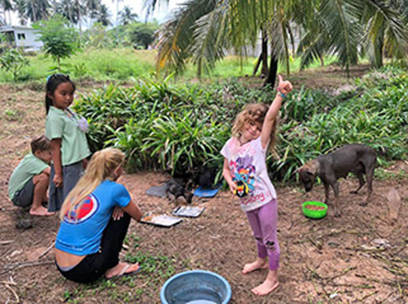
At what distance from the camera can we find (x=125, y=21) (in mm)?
71000

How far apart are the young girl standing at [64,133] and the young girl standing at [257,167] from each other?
4.44 feet

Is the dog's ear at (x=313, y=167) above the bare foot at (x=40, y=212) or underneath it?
above

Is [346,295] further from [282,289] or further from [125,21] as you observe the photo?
[125,21]

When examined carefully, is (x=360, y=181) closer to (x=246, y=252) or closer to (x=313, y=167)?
(x=313, y=167)

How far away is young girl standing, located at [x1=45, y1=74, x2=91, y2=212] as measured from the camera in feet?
8.77

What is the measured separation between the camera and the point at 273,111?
6.59ft

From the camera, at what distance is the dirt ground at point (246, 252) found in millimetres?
2279

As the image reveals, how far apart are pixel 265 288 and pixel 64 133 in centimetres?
197

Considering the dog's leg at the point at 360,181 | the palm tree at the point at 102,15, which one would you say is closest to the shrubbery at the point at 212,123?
the dog's leg at the point at 360,181

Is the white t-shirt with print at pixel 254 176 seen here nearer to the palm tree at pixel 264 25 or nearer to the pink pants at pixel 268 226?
the pink pants at pixel 268 226

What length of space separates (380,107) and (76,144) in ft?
16.9

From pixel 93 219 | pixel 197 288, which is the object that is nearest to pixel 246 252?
pixel 197 288

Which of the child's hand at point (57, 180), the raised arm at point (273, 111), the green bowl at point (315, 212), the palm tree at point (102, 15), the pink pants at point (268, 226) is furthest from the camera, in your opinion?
the palm tree at point (102, 15)

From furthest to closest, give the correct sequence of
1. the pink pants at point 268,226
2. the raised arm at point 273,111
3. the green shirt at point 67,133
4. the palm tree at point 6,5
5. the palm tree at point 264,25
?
the palm tree at point 6,5 → the palm tree at point 264,25 → the green shirt at point 67,133 → the pink pants at point 268,226 → the raised arm at point 273,111
